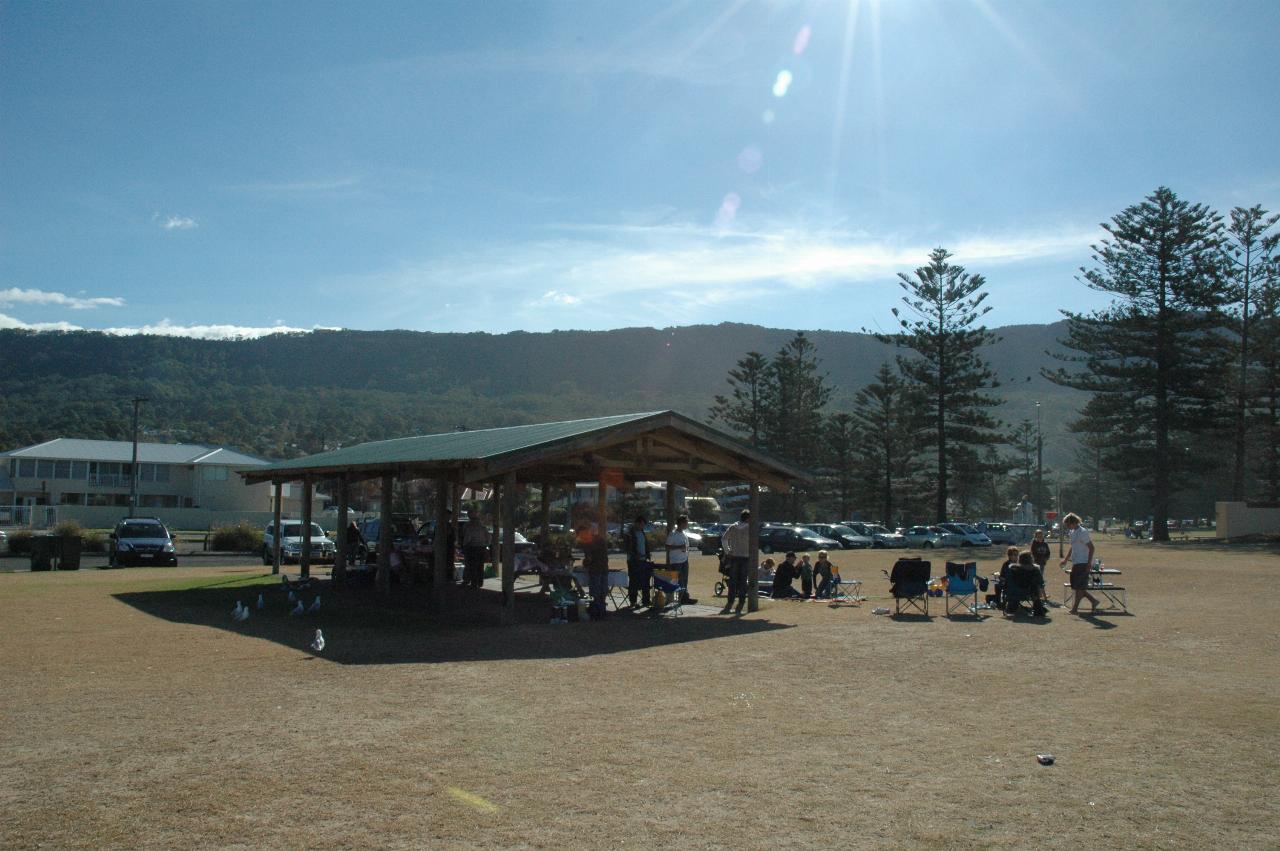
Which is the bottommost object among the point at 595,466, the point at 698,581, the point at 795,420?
the point at 698,581

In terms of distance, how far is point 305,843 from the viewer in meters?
4.91

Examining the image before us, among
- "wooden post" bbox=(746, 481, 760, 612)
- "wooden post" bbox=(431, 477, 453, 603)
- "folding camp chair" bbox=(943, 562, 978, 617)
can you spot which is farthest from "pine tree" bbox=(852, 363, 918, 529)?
"wooden post" bbox=(431, 477, 453, 603)

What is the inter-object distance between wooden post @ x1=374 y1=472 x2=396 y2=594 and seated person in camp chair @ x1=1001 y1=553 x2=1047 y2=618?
1108 centimetres

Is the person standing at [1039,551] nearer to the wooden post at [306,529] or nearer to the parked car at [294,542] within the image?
the wooden post at [306,529]

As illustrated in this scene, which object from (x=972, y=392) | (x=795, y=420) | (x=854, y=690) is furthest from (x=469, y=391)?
(x=854, y=690)

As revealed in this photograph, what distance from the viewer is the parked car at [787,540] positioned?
4097 cm

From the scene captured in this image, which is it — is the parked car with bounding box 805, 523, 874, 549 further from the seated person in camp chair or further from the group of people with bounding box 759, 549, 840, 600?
the seated person in camp chair

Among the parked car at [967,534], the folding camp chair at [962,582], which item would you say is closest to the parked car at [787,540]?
the parked car at [967,534]

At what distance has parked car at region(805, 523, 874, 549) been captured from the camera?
149 ft

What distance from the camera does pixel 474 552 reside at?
18891 mm

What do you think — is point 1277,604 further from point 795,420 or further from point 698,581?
point 795,420

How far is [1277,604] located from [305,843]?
1749 centimetres

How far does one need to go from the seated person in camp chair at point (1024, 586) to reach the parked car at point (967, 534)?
106 feet

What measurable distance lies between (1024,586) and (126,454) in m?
63.0
